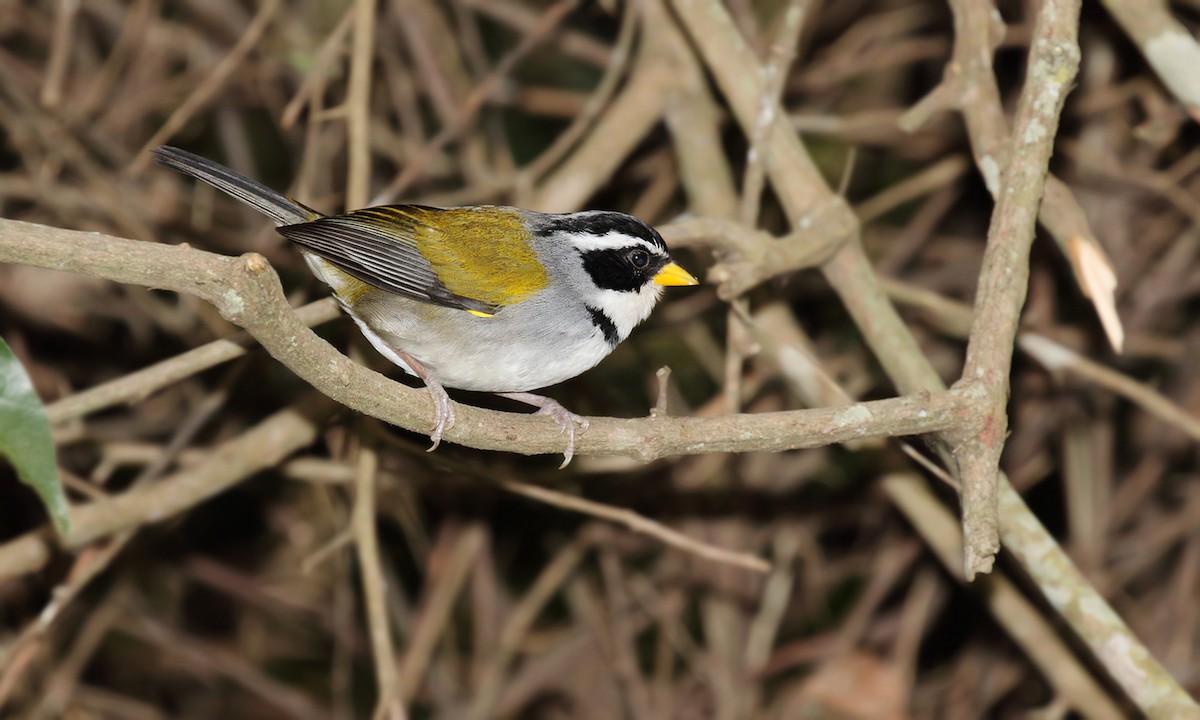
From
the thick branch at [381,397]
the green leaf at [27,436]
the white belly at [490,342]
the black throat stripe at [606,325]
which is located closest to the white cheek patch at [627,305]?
the black throat stripe at [606,325]

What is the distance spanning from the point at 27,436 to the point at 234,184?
154cm

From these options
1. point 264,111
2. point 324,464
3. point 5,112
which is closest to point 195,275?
point 324,464

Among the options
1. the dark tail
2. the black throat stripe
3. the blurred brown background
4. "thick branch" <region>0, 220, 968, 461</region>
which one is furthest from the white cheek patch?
the dark tail

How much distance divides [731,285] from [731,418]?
3.19ft

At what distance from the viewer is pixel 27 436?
7.48 ft

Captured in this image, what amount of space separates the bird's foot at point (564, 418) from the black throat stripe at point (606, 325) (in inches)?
10.3

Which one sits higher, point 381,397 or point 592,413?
point 592,413

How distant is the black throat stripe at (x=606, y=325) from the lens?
3.78 metres

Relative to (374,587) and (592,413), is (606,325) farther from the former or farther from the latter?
(592,413)

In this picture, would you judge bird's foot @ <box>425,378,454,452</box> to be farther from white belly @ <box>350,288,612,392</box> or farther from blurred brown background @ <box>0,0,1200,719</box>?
blurred brown background @ <box>0,0,1200,719</box>

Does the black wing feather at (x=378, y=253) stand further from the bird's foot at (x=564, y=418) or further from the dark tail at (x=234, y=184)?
the bird's foot at (x=564, y=418)

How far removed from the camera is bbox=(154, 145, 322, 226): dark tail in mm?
3518

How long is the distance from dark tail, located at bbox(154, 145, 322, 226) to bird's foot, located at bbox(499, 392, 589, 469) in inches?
35.1

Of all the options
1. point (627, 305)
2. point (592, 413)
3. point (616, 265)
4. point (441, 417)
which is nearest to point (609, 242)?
point (616, 265)
